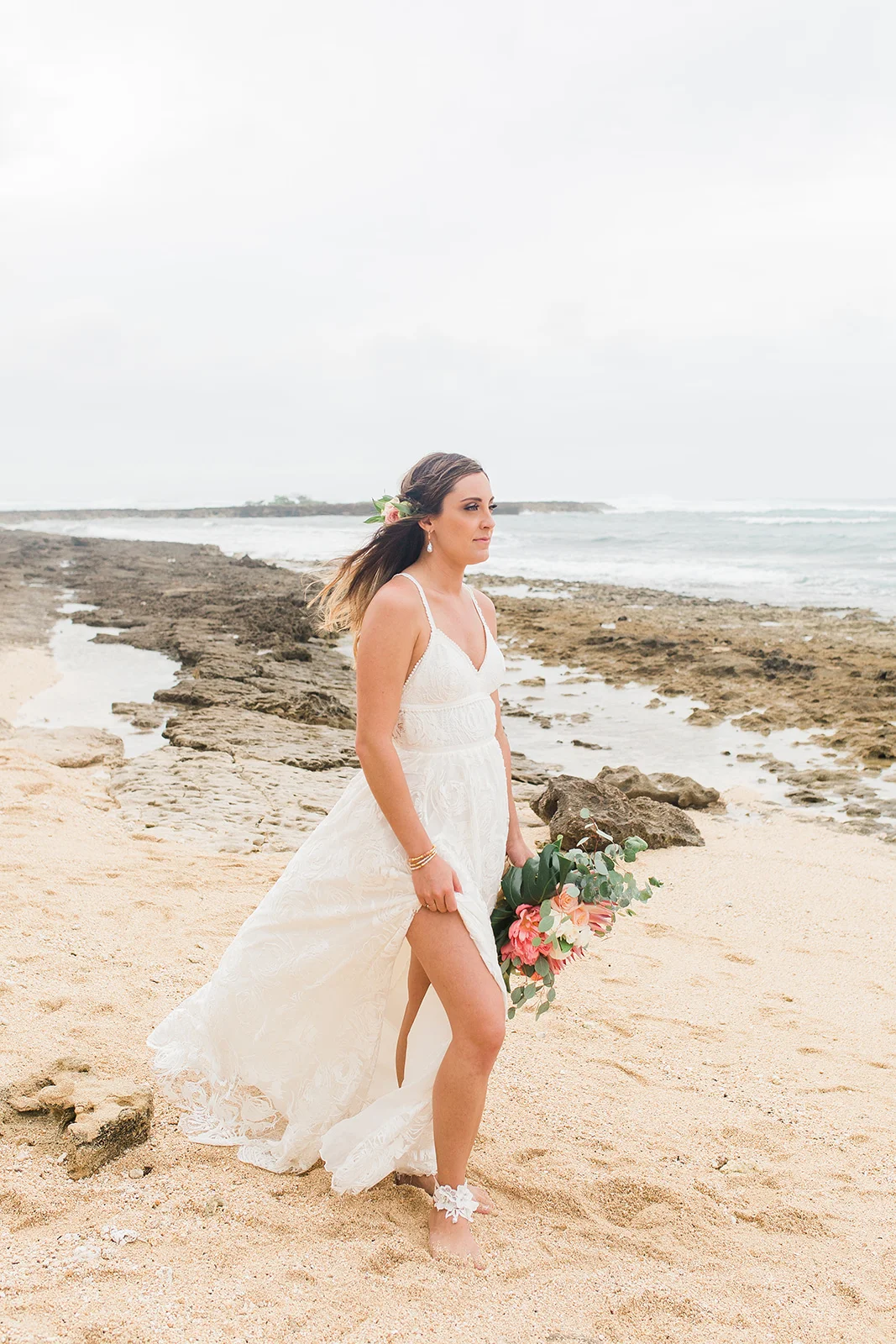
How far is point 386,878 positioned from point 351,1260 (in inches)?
34.8

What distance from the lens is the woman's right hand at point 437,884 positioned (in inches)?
90.7

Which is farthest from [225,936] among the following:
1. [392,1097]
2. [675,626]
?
[675,626]

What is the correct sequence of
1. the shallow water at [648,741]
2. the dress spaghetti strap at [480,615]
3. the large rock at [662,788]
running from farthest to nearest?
1. the shallow water at [648,741]
2. the large rock at [662,788]
3. the dress spaghetti strap at [480,615]

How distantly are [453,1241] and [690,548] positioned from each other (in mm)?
34549

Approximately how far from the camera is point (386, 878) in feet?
7.88

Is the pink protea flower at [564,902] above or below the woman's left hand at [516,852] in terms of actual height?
below

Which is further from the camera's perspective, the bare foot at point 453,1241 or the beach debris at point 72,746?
the beach debris at point 72,746

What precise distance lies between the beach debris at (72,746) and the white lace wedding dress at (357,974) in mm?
4636

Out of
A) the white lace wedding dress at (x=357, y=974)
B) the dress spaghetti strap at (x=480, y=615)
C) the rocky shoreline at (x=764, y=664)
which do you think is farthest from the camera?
the rocky shoreline at (x=764, y=664)

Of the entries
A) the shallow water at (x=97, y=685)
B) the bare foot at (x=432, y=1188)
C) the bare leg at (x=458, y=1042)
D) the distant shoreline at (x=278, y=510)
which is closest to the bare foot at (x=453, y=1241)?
the bare leg at (x=458, y=1042)

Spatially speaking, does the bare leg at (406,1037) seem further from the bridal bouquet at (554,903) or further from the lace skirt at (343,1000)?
the bridal bouquet at (554,903)

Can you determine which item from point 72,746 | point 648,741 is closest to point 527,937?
A: point 72,746

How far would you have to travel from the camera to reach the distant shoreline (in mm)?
75188

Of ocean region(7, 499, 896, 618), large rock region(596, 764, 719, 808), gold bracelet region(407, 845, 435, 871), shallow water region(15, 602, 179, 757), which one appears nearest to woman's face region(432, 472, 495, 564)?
gold bracelet region(407, 845, 435, 871)
